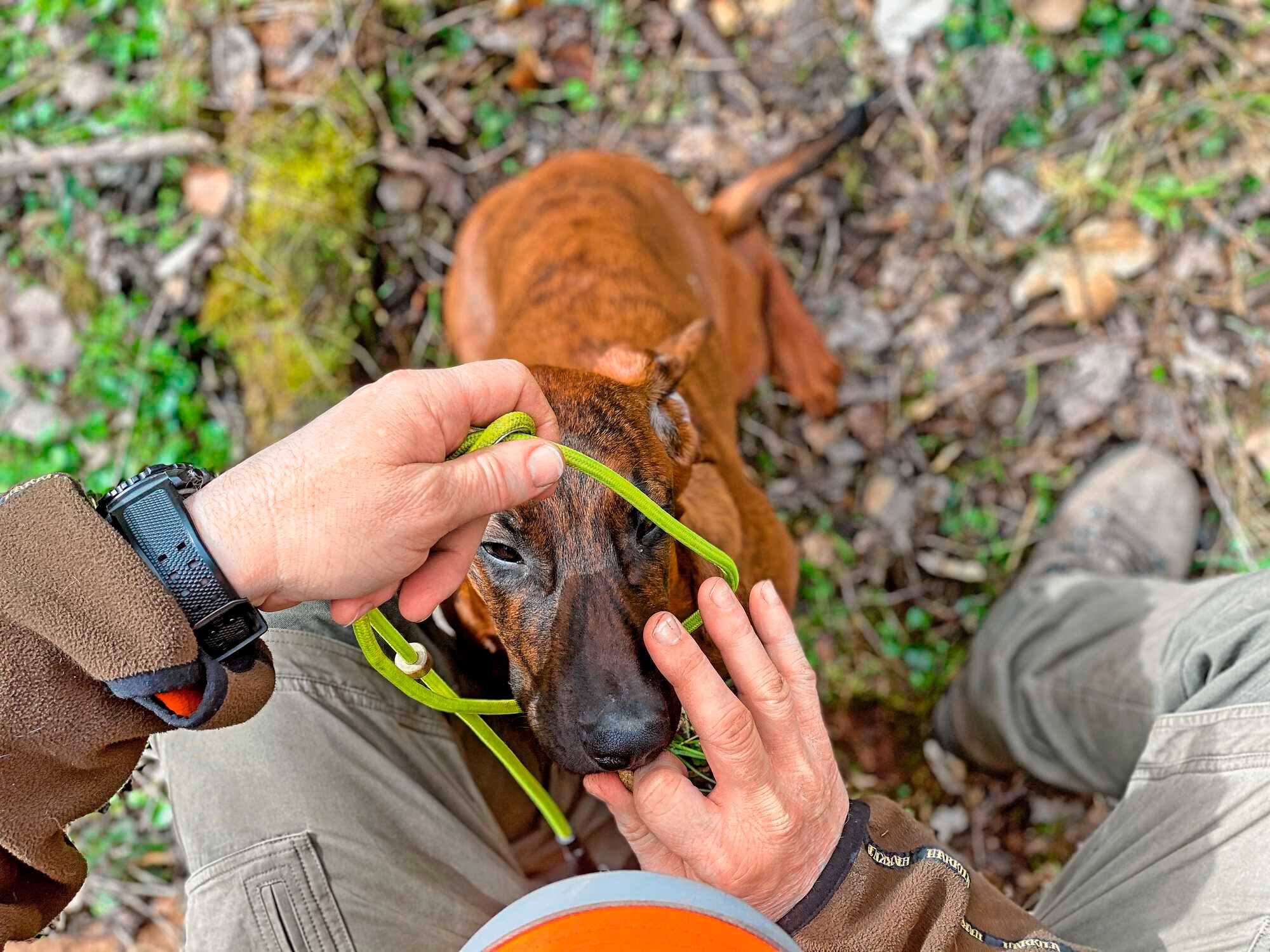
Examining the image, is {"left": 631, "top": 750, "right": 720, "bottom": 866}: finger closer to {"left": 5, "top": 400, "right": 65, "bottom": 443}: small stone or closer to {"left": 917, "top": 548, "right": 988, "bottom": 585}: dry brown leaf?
{"left": 917, "top": 548, "right": 988, "bottom": 585}: dry brown leaf

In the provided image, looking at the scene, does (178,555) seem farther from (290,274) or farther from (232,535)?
(290,274)

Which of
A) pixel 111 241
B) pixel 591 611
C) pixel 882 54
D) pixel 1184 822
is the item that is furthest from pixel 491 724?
pixel 882 54

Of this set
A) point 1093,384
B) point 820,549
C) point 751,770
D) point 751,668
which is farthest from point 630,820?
point 1093,384

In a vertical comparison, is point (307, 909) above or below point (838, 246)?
above

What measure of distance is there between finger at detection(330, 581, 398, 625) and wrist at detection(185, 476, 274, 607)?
169mm

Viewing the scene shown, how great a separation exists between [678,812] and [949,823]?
7.71 feet

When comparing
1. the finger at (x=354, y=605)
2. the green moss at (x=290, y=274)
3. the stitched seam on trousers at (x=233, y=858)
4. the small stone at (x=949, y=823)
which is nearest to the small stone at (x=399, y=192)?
the green moss at (x=290, y=274)

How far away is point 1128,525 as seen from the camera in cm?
386

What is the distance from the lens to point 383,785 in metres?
2.24

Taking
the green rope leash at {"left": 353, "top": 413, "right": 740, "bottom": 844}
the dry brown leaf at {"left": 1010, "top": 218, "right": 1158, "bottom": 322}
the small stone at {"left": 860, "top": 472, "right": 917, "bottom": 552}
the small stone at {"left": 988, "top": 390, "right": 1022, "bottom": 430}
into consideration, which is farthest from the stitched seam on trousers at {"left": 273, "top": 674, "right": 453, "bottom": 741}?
the dry brown leaf at {"left": 1010, "top": 218, "right": 1158, "bottom": 322}

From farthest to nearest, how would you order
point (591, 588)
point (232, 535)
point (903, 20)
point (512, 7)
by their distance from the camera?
1. point (512, 7)
2. point (903, 20)
3. point (591, 588)
4. point (232, 535)

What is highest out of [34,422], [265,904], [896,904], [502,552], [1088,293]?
[34,422]

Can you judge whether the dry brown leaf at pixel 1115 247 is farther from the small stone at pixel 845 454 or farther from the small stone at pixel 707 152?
the small stone at pixel 707 152

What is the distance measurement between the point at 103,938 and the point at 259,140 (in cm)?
331
